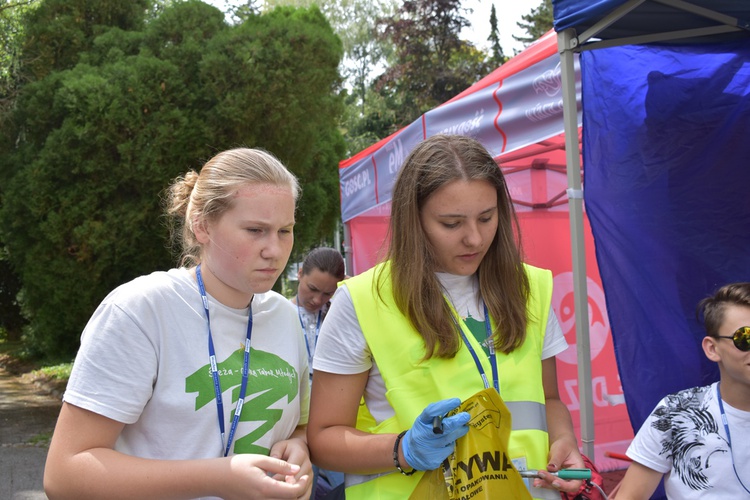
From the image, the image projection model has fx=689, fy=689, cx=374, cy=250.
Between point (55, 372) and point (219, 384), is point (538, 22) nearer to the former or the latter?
point (55, 372)

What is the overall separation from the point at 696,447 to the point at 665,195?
1.13m

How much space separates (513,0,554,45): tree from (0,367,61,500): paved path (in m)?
24.0

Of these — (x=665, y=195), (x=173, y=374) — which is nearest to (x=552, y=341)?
(x=173, y=374)

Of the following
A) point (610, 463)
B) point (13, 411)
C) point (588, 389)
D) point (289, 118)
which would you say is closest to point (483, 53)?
point (289, 118)

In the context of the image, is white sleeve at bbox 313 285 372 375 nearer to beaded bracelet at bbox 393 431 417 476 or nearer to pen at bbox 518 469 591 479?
beaded bracelet at bbox 393 431 417 476

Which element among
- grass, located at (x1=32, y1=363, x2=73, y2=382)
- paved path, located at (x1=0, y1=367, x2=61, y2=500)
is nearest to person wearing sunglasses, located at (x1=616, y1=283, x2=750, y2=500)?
paved path, located at (x1=0, y1=367, x2=61, y2=500)

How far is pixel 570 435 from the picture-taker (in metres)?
1.82

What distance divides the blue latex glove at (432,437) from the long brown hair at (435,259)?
0.19 meters

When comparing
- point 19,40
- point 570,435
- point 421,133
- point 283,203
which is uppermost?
point 19,40

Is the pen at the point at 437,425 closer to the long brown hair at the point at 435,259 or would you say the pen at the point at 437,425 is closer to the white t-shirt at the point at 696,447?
the long brown hair at the point at 435,259

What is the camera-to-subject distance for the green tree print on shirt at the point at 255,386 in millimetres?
1532

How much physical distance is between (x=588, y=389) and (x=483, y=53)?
81.5 feet

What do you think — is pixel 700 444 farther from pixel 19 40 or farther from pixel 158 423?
pixel 19 40

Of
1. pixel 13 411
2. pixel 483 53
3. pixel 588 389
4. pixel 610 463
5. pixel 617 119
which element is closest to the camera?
pixel 588 389
